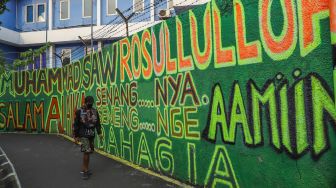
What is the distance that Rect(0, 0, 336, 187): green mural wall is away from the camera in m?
3.69

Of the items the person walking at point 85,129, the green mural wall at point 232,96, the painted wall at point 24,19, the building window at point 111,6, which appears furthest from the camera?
the painted wall at point 24,19

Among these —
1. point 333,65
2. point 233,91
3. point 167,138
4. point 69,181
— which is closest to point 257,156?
point 233,91

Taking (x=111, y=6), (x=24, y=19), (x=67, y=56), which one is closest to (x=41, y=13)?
(x=24, y=19)

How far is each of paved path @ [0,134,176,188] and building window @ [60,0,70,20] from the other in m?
16.9

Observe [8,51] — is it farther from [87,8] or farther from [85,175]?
[85,175]

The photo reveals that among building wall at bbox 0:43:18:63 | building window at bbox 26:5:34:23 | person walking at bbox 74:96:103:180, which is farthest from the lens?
building window at bbox 26:5:34:23

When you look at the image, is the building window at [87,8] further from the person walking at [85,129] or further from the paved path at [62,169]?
the person walking at [85,129]

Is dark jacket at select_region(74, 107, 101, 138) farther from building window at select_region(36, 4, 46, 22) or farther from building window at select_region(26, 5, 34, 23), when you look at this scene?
building window at select_region(26, 5, 34, 23)

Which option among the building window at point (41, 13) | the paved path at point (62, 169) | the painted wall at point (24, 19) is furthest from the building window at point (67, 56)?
the paved path at point (62, 169)

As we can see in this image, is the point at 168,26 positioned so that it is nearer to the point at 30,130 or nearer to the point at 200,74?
the point at 200,74

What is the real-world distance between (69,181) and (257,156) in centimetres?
393

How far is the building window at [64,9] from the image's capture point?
26438mm

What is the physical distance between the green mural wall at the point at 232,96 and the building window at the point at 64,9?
19.3m

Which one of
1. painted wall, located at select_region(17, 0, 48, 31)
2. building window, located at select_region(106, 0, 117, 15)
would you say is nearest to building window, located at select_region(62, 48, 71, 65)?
painted wall, located at select_region(17, 0, 48, 31)
